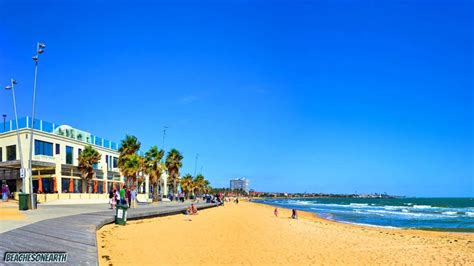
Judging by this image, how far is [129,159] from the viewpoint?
5150 centimetres

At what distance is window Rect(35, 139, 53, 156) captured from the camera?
43.0 meters

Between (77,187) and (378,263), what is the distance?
42.4 meters

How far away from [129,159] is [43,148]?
10316 millimetres

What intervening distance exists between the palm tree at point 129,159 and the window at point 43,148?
8.86 meters

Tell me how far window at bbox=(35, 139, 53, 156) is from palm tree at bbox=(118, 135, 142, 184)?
8862 mm

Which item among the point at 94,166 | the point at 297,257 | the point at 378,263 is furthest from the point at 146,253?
the point at 94,166

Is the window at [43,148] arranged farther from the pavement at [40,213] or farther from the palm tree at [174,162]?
the palm tree at [174,162]

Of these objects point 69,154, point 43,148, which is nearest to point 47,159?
point 43,148

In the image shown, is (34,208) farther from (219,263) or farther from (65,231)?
(219,263)

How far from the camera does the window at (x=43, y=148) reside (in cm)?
4305

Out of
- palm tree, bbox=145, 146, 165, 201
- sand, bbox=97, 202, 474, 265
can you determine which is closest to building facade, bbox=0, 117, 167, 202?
palm tree, bbox=145, 146, 165, 201

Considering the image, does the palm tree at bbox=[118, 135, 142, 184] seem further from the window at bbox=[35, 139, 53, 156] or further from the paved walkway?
the paved walkway

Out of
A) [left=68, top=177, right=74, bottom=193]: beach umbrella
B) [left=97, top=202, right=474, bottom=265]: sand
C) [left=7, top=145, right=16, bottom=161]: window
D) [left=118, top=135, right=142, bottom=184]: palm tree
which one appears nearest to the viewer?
[left=97, top=202, right=474, bottom=265]: sand

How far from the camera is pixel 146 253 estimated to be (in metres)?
13.5
